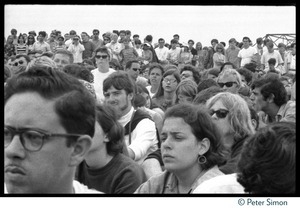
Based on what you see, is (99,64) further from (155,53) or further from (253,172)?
(253,172)

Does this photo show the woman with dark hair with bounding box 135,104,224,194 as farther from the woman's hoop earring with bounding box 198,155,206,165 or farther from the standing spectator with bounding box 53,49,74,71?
the standing spectator with bounding box 53,49,74,71

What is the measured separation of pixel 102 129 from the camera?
2.61 m

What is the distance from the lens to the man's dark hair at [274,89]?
359cm

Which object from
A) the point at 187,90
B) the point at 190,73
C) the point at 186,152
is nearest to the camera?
the point at 186,152

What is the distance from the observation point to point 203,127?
2484mm

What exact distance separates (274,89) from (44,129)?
2501mm

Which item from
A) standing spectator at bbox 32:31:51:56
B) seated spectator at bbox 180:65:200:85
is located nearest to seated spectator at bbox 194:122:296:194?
standing spectator at bbox 32:31:51:56


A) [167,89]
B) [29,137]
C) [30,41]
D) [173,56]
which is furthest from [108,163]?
[173,56]

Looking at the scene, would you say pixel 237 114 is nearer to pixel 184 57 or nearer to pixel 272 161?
pixel 272 161

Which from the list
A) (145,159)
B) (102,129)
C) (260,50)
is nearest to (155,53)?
(260,50)

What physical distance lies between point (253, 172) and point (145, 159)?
1405 millimetres

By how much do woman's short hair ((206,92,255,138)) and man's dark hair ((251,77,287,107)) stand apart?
725 mm

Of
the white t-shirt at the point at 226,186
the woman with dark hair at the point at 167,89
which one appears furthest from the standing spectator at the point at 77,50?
the white t-shirt at the point at 226,186
